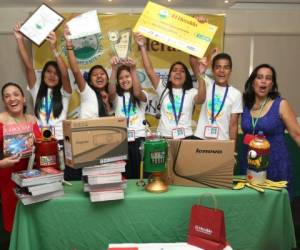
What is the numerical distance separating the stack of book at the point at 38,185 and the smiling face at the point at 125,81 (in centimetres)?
126

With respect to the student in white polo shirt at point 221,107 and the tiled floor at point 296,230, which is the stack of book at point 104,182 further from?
the tiled floor at point 296,230

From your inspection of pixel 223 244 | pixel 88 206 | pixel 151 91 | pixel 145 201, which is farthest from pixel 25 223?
pixel 151 91

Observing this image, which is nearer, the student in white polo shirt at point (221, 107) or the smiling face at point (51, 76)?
the student in white polo shirt at point (221, 107)

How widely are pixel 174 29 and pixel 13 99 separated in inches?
52.5

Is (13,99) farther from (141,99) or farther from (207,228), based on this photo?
(207,228)

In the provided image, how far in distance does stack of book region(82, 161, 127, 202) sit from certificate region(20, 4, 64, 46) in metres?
1.41

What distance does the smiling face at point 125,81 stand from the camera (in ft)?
9.81

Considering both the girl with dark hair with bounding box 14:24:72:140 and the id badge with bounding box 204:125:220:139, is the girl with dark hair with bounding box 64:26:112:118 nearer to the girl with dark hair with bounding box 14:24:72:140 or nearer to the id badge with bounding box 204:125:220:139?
the girl with dark hair with bounding box 14:24:72:140

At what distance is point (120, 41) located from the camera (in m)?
3.61

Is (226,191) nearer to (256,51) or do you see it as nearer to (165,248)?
(165,248)

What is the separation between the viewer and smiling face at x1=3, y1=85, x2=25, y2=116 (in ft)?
7.94

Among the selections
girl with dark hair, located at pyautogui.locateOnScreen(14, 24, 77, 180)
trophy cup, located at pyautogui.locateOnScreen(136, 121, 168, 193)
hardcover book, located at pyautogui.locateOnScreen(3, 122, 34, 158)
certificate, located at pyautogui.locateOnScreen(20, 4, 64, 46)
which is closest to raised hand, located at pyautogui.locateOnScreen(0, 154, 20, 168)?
hardcover book, located at pyautogui.locateOnScreen(3, 122, 34, 158)

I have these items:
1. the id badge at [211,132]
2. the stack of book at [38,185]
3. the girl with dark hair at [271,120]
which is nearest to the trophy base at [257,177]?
the girl with dark hair at [271,120]

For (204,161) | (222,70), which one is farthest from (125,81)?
(204,161)
